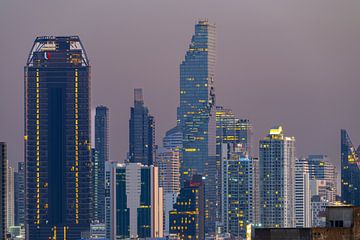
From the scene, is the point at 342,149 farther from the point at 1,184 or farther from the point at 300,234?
the point at 300,234

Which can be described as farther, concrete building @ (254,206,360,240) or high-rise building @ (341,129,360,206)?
high-rise building @ (341,129,360,206)

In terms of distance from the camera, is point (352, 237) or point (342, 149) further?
point (342, 149)

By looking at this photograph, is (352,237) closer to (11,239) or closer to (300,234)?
(300,234)

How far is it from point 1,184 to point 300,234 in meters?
171

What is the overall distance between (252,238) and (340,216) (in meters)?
1.55

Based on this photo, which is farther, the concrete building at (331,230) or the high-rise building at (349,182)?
the high-rise building at (349,182)

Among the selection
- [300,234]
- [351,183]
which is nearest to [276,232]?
[300,234]

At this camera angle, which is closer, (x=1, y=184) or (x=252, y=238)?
(x=252, y=238)

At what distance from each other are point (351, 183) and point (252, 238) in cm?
16343

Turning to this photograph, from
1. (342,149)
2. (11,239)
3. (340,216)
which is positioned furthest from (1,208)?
(340,216)

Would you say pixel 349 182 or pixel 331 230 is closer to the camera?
pixel 331 230

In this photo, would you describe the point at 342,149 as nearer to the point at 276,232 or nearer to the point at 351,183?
the point at 351,183

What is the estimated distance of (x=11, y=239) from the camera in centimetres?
19550

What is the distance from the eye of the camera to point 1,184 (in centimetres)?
19862
